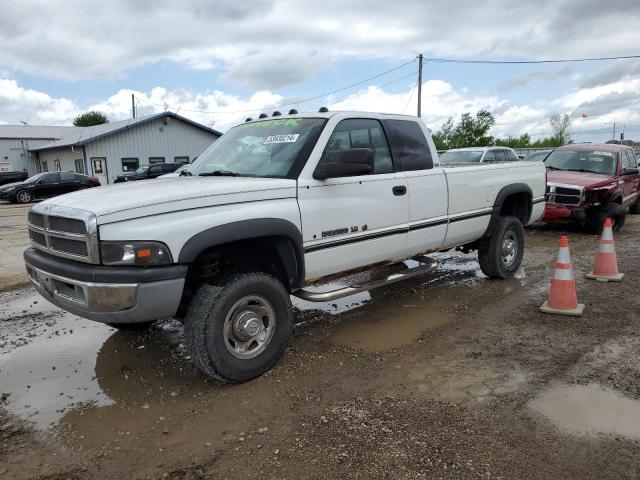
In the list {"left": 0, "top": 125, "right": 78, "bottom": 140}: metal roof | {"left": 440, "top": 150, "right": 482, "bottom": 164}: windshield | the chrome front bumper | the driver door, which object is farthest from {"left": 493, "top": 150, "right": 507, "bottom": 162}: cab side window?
{"left": 0, "top": 125, "right": 78, "bottom": 140}: metal roof

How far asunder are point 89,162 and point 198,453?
1304 inches

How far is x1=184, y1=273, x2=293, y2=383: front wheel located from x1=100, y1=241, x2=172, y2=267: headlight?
54 centimetres

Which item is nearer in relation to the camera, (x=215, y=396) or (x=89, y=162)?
(x=215, y=396)

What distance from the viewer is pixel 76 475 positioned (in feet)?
9.07

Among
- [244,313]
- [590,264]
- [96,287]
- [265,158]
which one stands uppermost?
[265,158]

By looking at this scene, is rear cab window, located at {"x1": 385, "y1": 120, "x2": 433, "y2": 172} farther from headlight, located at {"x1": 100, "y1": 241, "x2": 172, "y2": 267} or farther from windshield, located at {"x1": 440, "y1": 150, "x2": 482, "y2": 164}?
windshield, located at {"x1": 440, "y1": 150, "x2": 482, "y2": 164}

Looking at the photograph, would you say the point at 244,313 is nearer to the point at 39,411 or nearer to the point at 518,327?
the point at 39,411

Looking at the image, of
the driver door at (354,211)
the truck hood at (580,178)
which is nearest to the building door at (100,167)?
the truck hood at (580,178)

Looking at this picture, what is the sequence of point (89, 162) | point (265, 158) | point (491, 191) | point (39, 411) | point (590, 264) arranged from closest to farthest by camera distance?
1. point (39, 411)
2. point (265, 158)
3. point (491, 191)
4. point (590, 264)
5. point (89, 162)

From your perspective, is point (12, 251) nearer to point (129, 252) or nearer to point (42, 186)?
point (129, 252)

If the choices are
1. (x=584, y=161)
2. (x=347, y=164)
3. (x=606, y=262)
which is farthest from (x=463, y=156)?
(x=347, y=164)

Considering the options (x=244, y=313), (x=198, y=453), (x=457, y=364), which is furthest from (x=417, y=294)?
(x=198, y=453)

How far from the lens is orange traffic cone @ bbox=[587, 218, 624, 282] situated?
6578mm

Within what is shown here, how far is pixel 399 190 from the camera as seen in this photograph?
15.6 feet
